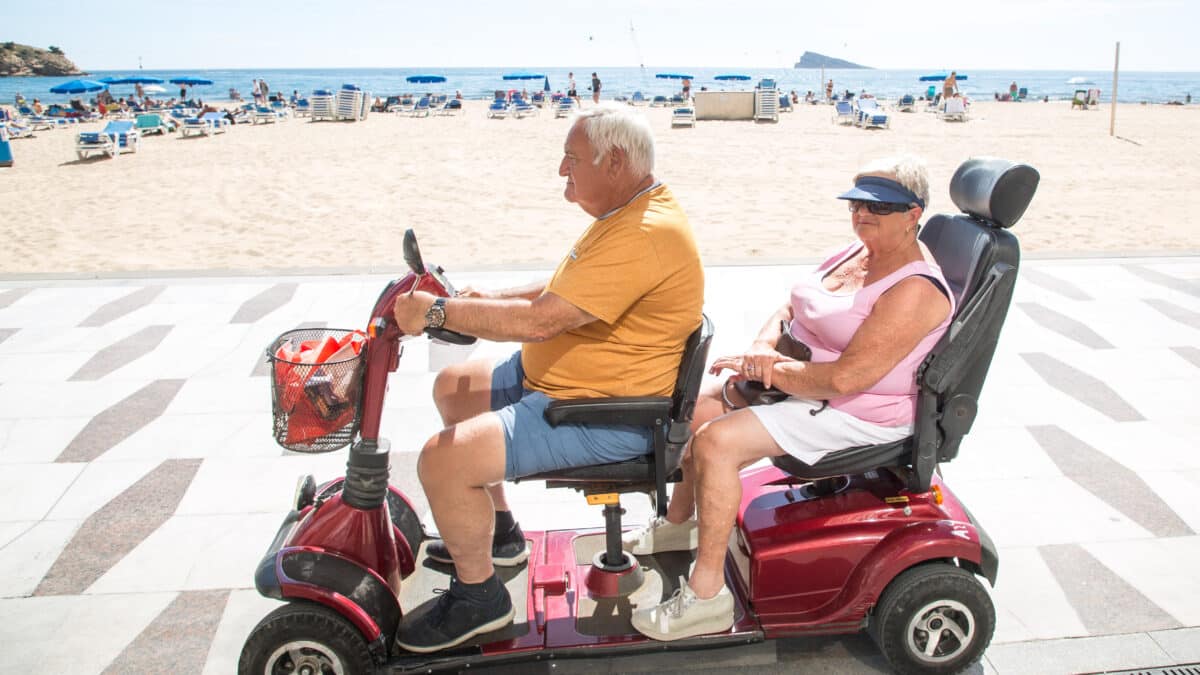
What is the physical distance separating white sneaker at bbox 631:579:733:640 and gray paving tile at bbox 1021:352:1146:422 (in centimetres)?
280

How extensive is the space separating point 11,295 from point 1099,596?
6822 mm

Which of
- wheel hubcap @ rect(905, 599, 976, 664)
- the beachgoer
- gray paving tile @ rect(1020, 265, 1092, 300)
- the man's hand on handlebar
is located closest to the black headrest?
wheel hubcap @ rect(905, 599, 976, 664)

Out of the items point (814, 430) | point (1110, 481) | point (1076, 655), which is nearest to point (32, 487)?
point (814, 430)

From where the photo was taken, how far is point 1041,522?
3.42 meters

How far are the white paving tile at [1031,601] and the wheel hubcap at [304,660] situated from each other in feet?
6.29

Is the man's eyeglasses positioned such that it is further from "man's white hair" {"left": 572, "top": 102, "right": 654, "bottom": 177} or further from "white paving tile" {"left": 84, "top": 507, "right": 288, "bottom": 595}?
"white paving tile" {"left": 84, "top": 507, "right": 288, "bottom": 595}

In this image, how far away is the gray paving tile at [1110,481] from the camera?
3393mm

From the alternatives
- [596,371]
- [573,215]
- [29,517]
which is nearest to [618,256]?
[596,371]

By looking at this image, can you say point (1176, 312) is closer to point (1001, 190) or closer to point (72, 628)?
point (1001, 190)

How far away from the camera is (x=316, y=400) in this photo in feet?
7.36

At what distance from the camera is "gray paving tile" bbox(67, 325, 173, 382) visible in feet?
16.3

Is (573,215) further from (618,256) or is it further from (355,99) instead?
(355,99)

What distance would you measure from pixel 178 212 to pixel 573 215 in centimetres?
460

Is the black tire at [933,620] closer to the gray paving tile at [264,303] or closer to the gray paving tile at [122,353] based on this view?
the gray paving tile at [122,353]
